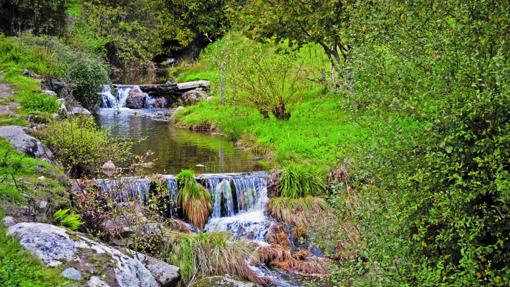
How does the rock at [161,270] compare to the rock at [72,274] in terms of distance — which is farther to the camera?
the rock at [161,270]

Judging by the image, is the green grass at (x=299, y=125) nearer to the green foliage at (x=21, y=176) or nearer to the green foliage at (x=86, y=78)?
the green foliage at (x=86, y=78)

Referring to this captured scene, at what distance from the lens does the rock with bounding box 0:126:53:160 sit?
394 inches

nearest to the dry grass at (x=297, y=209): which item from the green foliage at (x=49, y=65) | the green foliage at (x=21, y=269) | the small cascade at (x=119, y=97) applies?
the green foliage at (x=21, y=269)

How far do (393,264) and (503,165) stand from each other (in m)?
1.63

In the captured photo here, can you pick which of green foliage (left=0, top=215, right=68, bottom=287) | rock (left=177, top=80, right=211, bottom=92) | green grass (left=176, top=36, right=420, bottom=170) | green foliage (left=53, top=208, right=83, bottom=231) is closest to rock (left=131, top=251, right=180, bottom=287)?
green foliage (left=53, top=208, right=83, bottom=231)

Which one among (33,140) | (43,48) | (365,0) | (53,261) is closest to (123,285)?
(53,261)

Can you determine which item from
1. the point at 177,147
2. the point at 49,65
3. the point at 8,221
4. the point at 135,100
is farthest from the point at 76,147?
the point at 135,100

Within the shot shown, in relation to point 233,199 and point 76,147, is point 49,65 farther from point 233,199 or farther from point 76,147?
point 233,199

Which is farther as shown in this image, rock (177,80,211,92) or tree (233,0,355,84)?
rock (177,80,211,92)

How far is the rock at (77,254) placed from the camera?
5895 mm

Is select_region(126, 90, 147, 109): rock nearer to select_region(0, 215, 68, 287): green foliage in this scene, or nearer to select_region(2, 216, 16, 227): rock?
select_region(2, 216, 16, 227): rock

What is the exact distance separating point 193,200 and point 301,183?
2814mm

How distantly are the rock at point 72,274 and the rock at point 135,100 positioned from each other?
25248mm

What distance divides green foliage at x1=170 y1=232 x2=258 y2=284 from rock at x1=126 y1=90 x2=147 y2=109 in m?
21.5
